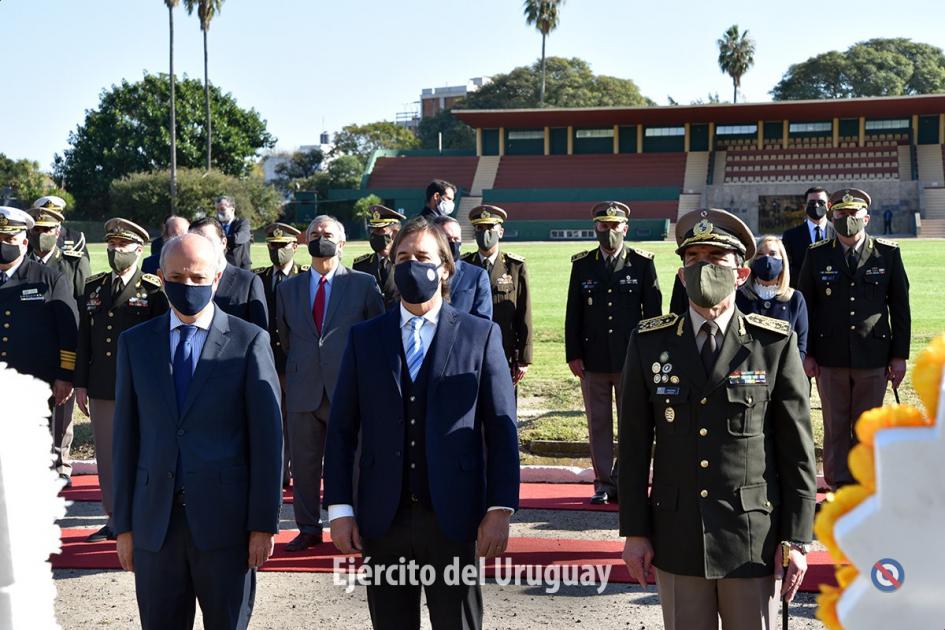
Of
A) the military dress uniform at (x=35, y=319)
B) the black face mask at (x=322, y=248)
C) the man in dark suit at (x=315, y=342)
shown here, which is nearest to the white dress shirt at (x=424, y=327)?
the man in dark suit at (x=315, y=342)

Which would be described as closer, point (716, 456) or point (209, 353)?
point (716, 456)

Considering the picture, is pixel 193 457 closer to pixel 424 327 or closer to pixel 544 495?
pixel 424 327

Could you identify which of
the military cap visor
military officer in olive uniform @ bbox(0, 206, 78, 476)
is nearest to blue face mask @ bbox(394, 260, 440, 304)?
the military cap visor

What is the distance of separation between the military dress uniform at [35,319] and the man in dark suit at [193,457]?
12.3 feet

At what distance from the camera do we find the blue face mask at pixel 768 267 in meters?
7.07

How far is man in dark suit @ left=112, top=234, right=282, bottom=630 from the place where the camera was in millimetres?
3887

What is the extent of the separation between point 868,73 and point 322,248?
80.9 m

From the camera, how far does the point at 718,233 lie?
12.4 feet

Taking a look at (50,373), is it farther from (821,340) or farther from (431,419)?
(821,340)

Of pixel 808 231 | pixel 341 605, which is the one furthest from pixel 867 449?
pixel 808 231

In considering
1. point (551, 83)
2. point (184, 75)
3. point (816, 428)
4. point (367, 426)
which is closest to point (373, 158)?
point (184, 75)

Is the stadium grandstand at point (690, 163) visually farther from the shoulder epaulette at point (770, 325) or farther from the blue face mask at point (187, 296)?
the blue face mask at point (187, 296)

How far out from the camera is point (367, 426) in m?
3.96

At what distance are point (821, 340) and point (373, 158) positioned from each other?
6593 cm
